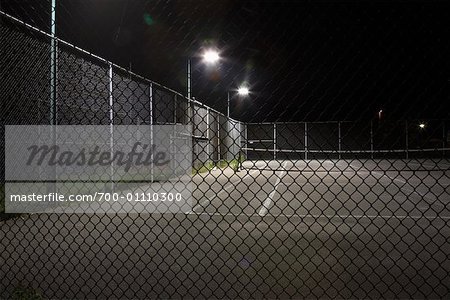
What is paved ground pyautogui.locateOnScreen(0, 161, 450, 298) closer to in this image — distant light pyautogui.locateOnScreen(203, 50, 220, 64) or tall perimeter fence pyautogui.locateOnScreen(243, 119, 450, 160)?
distant light pyautogui.locateOnScreen(203, 50, 220, 64)

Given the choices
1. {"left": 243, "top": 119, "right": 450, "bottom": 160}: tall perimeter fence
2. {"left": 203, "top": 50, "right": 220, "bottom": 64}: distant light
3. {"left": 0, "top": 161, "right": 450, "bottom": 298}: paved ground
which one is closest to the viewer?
{"left": 0, "top": 161, "right": 450, "bottom": 298}: paved ground

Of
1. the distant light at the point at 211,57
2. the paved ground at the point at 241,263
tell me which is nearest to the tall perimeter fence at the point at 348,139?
the distant light at the point at 211,57

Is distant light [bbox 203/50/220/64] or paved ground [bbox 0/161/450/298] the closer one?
paved ground [bbox 0/161/450/298]

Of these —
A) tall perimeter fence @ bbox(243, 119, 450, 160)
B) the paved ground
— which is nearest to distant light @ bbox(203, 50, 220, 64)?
the paved ground

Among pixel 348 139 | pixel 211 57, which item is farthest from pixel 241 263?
pixel 348 139

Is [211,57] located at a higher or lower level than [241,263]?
higher

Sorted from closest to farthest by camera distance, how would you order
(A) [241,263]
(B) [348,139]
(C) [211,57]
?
(A) [241,263] < (C) [211,57] < (B) [348,139]

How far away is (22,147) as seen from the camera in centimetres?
869

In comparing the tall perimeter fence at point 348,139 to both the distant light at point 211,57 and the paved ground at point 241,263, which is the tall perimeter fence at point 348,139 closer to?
→ the distant light at point 211,57

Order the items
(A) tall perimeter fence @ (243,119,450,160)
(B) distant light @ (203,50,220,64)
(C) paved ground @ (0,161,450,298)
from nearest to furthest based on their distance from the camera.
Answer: (C) paved ground @ (0,161,450,298) → (B) distant light @ (203,50,220,64) → (A) tall perimeter fence @ (243,119,450,160)

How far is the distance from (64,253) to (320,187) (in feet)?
33.8

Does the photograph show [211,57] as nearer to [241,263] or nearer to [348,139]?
[241,263]

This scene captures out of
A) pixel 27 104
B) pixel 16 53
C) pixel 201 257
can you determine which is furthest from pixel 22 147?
pixel 201 257

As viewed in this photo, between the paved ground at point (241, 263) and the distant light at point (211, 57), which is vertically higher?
the distant light at point (211, 57)
